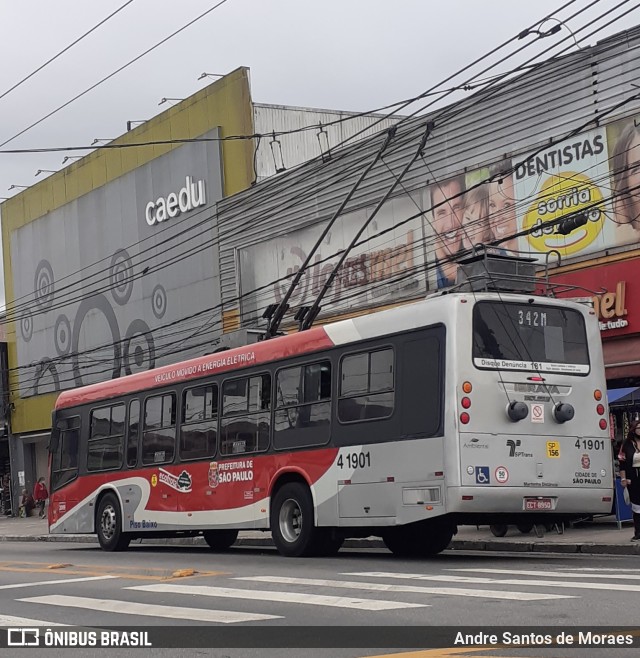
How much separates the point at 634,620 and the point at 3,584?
817 centimetres

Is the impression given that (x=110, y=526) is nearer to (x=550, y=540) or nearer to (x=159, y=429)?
(x=159, y=429)

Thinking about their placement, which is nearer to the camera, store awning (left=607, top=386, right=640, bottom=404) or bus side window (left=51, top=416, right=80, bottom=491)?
A: store awning (left=607, top=386, right=640, bottom=404)

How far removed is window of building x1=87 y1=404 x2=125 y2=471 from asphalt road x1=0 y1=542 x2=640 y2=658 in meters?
5.20

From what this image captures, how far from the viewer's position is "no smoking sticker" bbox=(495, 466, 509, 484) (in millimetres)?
14359

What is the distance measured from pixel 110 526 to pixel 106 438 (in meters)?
1.58

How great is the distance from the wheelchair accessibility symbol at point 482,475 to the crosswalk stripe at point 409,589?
2.67m

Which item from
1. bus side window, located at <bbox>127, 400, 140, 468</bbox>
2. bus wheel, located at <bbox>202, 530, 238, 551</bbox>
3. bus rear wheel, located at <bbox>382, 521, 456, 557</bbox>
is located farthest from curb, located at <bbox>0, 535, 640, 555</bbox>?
bus side window, located at <bbox>127, 400, 140, 468</bbox>

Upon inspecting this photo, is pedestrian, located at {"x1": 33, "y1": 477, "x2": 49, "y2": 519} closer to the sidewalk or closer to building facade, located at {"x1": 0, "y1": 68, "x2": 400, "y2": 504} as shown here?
building facade, located at {"x1": 0, "y1": 68, "x2": 400, "y2": 504}

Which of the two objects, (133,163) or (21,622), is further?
(133,163)

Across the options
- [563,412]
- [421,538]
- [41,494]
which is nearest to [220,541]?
[421,538]

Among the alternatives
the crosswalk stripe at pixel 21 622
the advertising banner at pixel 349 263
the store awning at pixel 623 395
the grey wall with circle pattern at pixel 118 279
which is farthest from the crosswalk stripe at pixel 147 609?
the grey wall with circle pattern at pixel 118 279

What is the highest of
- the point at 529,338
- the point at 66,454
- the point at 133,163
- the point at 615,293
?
the point at 133,163

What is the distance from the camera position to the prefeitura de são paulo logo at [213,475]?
1853 centimetres

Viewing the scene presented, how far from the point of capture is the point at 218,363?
18734mm
